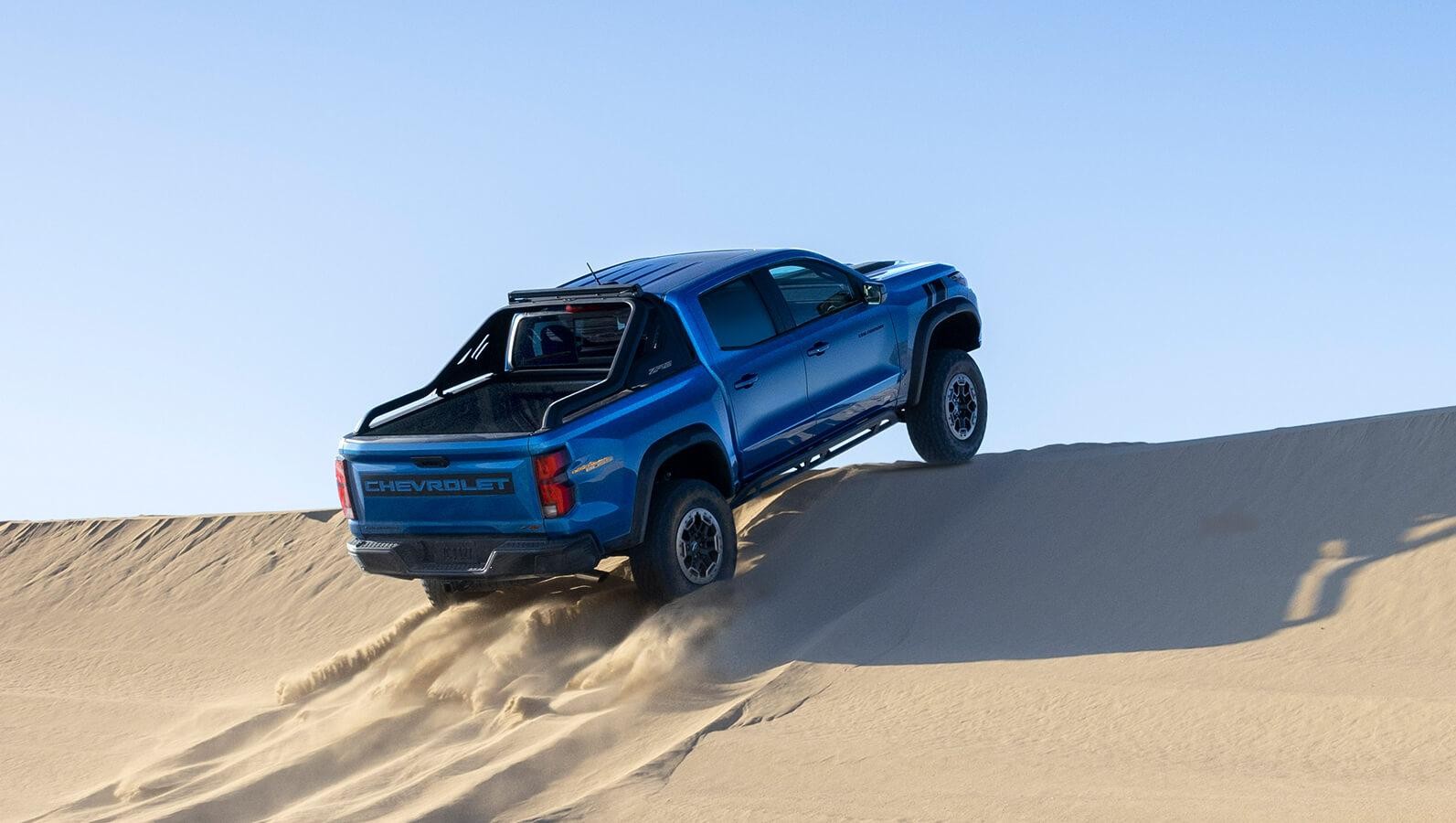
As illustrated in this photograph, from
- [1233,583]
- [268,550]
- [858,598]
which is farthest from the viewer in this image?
[268,550]

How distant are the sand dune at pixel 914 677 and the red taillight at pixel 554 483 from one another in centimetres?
Answer: 90

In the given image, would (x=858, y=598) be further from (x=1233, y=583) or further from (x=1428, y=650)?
(x=1428, y=650)

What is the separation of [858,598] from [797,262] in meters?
2.10

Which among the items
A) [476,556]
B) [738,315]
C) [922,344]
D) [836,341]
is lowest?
[476,556]

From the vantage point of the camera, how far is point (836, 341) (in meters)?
10.2

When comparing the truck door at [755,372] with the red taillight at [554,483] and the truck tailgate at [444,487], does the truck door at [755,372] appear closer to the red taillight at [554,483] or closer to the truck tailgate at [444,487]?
the red taillight at [554,483]

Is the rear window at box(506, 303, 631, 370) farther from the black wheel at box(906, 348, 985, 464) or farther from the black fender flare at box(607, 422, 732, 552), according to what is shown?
the black wheel at box(906, 348, 985, 464)

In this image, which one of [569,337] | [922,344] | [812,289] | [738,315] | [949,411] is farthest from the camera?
[949,411]

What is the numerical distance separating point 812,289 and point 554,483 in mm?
2662

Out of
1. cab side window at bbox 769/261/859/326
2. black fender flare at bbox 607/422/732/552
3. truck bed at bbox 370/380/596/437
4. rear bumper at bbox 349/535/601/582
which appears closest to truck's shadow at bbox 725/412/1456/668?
black fender flare at bbox 607/422/732/552

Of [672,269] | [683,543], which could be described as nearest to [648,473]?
[683,543]

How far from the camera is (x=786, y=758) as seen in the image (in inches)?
297

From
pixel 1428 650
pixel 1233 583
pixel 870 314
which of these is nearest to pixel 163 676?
pixel 870 314

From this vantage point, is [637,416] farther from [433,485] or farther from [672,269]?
[672,269]
